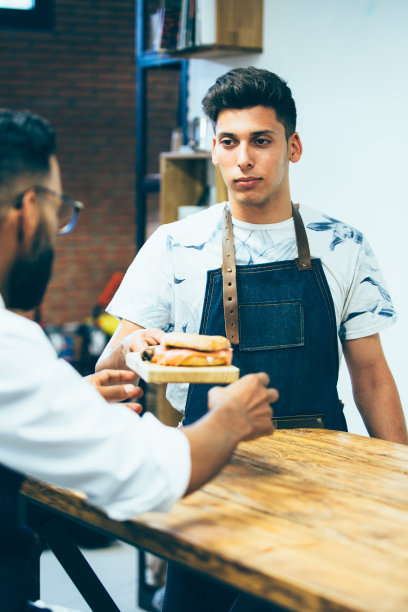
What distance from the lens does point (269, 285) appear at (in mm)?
2193

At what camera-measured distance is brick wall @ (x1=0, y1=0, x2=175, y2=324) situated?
21.9ft

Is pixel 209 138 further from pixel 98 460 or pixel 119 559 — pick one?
pixel 98 460

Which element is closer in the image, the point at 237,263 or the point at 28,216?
the point at 28,216

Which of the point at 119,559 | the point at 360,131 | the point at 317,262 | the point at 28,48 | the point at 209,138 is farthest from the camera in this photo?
the point at 28,48

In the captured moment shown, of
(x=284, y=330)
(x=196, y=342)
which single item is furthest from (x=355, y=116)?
(x=196, y=342)

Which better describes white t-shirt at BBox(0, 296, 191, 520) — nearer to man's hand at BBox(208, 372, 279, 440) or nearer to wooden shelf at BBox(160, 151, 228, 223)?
man's hand at BBox(208, 372, 279, 440)

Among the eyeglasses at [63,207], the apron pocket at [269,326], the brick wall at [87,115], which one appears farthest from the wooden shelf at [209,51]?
the brick wall at [87,115]

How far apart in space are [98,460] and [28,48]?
6.04 m

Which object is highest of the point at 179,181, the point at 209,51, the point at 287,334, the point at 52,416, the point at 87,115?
the point at 209,51

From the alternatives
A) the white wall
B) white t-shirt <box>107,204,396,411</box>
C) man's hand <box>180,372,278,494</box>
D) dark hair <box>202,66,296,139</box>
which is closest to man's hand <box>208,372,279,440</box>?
man's hand <box>180,372,278,494</box>

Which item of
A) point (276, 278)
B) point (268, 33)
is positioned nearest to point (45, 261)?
point (276, 278)

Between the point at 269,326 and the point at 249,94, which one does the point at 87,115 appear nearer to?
the point at 249,94

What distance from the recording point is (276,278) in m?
2.20

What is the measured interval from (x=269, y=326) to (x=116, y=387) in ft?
1.82
